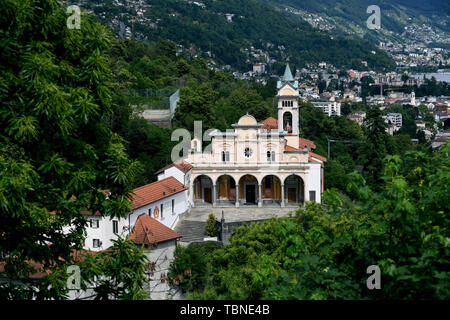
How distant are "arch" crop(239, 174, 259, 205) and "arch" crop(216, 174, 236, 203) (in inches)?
23.8

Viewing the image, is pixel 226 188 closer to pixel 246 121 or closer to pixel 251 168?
pixel 251 168

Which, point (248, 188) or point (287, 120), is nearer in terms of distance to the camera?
point (248, 188)

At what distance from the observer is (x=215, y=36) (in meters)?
186

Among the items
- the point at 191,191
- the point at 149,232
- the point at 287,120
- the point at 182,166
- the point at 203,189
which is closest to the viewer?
the point at 149,232

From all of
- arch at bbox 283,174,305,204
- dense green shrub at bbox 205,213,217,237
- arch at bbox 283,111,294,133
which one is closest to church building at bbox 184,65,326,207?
arch at bbox 283,174,305,204

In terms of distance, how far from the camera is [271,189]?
44406 mm

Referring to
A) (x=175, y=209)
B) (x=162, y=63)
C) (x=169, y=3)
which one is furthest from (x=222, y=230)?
(x=169, y=3)

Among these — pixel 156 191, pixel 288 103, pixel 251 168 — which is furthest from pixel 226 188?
pixel 156 191

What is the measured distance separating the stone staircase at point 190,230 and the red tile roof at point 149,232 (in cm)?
460

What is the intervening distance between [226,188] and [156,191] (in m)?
10.2

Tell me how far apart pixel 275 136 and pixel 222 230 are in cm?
1111

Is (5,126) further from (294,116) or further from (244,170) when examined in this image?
(294,116)

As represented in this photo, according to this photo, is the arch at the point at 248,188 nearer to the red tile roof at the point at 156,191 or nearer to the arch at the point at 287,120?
the arch at the point at 287,120

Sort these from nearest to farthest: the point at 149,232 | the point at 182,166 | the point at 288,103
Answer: the point at 149,232 < the point at 182,166 < the point at 288,103
